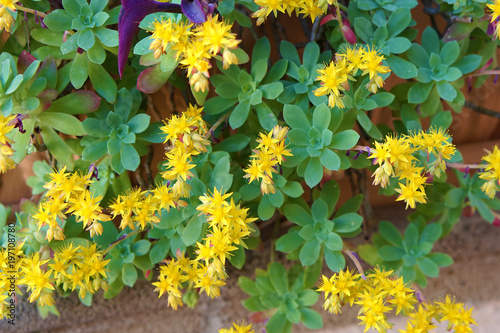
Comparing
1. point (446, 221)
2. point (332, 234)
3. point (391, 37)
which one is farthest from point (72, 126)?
point (446, 221)

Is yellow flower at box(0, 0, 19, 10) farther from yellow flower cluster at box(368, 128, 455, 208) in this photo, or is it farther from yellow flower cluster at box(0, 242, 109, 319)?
yellow flower cluster at box(368, 128, 455, 208)

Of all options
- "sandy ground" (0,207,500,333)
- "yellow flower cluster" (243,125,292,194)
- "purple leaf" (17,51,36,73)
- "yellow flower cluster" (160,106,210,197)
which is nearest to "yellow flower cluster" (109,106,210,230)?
"yellow flower cluster" (160,106,210,197)

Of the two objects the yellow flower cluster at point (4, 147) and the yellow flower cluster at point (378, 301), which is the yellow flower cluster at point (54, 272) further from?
the yellow flower cluster at point (378, 301)

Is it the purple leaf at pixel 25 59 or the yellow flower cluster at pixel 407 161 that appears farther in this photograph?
the purple leaf at pixel 25 59

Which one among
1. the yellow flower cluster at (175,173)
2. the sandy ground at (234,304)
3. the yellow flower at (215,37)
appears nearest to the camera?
the yellow flower at (215,37)

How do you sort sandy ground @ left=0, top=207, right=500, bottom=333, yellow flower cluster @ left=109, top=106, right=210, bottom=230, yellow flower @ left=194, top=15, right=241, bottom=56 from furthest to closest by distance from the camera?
sandy ground @ left=0, top=207, right=500, bottom=333
yellow flower cluster @ left=109, top=106, right=210, bottom=230
yellow flower @ left=194, top=15, right=241, bottom=56

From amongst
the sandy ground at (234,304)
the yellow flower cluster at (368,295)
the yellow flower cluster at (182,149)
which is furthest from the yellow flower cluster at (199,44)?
the sandy ground at (234,304)

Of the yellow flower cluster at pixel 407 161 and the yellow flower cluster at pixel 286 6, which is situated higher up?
the yellow flower cluster at pixel 286 6

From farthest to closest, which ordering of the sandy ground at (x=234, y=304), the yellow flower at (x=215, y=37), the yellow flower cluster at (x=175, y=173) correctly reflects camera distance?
the sandy ground at (x=234, y=304) → the yellow flower cluster at (x=175, y=173) → the yellow flower at (x=215, y=37)
